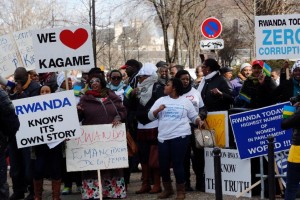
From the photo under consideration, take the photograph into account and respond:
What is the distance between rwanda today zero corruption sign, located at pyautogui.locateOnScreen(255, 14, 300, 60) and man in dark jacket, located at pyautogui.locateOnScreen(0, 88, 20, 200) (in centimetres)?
458

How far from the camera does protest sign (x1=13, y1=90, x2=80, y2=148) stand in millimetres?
9859

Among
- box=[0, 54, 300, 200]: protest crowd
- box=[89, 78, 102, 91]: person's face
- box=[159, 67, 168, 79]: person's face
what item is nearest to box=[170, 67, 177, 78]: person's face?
box=[159, 67, 168, 79]: person's face

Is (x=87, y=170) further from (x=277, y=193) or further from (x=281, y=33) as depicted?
(x=281, y=33)

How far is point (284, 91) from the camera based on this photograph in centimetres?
989

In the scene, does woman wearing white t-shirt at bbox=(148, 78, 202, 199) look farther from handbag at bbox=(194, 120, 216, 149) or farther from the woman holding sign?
the woman holding sign

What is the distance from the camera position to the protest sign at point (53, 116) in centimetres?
986

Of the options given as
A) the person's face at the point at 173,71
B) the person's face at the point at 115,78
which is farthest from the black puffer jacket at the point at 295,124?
the person's face at the point at 173,71

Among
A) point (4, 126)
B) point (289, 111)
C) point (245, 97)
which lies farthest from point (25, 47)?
point (289, 111)

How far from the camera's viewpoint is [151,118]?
1038 centimetres

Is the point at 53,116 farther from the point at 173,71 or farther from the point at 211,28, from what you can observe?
the point at 211,28

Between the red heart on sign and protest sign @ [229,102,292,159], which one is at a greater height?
the red heart on sign

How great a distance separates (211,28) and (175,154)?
7738 mm

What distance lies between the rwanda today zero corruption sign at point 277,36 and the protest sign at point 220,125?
1054 millimetres

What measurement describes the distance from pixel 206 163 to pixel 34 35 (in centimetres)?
322
